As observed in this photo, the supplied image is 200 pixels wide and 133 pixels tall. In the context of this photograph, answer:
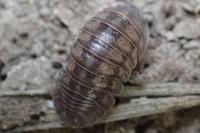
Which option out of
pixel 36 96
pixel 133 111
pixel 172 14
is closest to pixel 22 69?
pixel 36 96

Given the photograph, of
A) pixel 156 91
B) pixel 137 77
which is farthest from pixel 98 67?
pixel 156 91

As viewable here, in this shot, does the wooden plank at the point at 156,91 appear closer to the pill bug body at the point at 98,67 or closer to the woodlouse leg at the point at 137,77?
the woodlouse leg at the point at 137,77

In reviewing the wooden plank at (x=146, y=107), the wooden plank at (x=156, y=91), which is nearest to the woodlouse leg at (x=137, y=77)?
the wooden plank at (x=156, y=91)

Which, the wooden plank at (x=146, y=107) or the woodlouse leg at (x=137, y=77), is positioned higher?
the woodlouse leg at (x=137, y=77)

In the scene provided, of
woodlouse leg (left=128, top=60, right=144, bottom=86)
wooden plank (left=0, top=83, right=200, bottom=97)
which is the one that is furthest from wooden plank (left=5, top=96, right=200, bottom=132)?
woodlouse leg (left=128, top=60, right=144, bottom=86)

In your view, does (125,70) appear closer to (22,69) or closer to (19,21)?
(22,69)

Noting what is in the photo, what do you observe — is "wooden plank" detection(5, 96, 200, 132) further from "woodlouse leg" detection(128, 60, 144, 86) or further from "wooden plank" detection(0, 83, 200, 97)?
"woodlouse leg" detection(128, 60, 144, 86)

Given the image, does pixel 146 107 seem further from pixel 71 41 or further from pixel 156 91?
pixel 71 41
